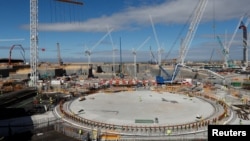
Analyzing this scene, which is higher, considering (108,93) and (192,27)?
(192,27)

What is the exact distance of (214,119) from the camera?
149 ft

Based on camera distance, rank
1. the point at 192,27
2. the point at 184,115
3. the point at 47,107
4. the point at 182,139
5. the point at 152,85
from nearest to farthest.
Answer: the point at 182,139, the point at 184,115, the point at 47,107, the point at 152,85, the point at 192,27

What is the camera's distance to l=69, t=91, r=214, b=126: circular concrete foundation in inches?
1817

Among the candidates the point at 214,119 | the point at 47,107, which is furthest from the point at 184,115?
the point at 47,107

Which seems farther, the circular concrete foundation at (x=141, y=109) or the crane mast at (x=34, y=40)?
the crane mast at (x=34, y=40)

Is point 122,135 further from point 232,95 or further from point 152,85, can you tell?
point 152,85

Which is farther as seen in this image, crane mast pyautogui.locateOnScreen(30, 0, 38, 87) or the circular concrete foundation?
crane mast pyautogui.locateOnScreen(30, 0, 38, 87)

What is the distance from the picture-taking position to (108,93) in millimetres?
78125

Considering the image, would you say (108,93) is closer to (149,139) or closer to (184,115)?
(184,115)

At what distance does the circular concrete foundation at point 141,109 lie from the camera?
46156 millimetres

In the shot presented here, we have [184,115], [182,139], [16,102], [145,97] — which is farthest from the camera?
[145,97]

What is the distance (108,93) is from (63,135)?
132 feet

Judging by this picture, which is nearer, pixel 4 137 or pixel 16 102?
pixel 4 137

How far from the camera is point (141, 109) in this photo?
55219mm
